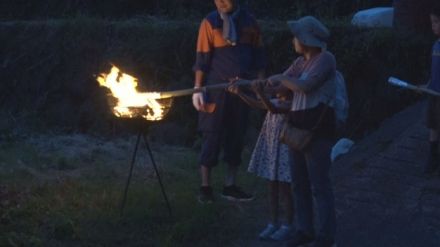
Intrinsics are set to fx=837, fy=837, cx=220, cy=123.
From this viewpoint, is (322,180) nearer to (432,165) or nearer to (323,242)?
(323,242)

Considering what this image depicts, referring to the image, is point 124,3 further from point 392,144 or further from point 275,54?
point 392,144

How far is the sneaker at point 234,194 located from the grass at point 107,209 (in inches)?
3.6

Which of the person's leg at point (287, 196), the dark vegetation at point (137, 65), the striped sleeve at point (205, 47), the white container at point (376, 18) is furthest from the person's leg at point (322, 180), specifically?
the white container at point (376, 18)

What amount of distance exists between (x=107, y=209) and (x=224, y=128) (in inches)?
52.5

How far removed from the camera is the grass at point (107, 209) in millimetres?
6676

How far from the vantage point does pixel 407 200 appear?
7531 mm

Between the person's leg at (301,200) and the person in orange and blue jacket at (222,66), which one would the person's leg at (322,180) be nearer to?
the person's leg at (301,200)

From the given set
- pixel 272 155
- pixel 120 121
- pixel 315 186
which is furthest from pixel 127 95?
pixel 120 121

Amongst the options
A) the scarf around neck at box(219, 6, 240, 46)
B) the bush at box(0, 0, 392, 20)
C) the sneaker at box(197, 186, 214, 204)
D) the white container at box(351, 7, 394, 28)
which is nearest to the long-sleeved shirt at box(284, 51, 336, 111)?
the scarf around neck at box(219, 6, 240, 46)

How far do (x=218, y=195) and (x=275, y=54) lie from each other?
3039mm

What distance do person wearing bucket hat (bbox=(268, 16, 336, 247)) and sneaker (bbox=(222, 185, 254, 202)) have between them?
1725 millimetres

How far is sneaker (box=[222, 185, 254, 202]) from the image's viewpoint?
7.93 m

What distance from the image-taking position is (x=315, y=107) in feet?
19.7

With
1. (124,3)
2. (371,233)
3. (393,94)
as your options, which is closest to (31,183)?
(371,233)
